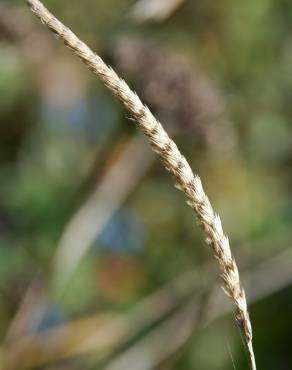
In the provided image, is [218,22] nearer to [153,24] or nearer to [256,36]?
[256,36]

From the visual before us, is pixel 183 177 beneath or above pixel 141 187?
above

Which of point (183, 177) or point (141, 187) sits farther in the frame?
point (141, 187)

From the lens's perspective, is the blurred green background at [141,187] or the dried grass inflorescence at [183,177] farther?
the blurred green background at [141,187]

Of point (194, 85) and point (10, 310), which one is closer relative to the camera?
point (194, 85)

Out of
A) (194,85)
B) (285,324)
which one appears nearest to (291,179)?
(285,324)

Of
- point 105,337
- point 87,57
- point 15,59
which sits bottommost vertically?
point 105,337

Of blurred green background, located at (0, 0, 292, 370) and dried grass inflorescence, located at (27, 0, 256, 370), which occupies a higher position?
dried grass inflorescence, located at (27, 0, 256, 370)

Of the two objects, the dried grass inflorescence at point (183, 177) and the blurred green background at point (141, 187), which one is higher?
the dried grass inflorescence at point (183, 177)

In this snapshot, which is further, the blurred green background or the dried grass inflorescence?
the blurred green background
